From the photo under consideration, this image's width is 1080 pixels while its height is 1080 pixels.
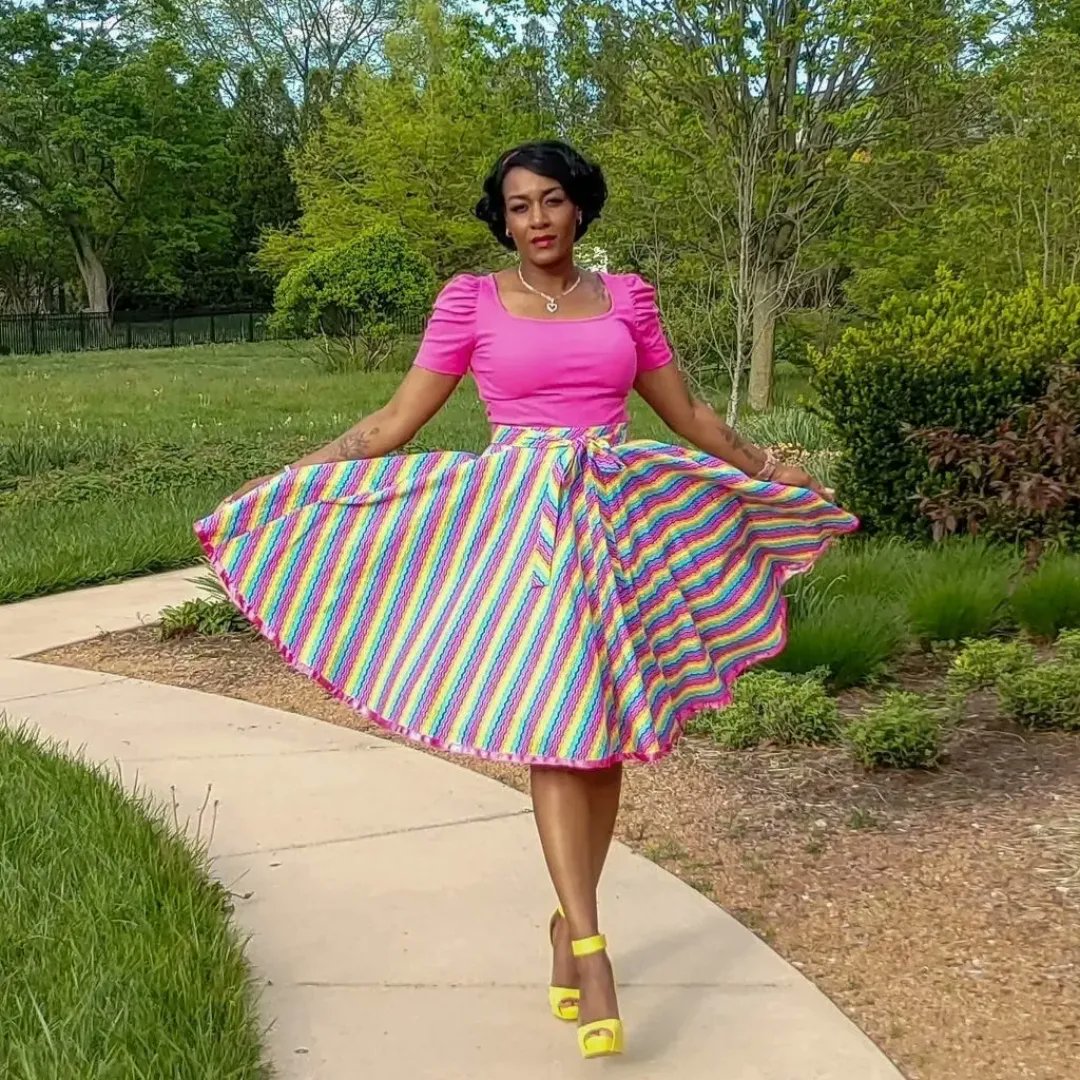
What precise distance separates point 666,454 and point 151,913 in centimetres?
149

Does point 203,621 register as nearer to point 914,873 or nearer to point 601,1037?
point 914,873

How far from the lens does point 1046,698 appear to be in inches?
187

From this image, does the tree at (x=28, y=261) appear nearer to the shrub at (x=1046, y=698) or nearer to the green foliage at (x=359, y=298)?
the green foliage at (x=359, y=298)

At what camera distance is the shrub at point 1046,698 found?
476 centimetres

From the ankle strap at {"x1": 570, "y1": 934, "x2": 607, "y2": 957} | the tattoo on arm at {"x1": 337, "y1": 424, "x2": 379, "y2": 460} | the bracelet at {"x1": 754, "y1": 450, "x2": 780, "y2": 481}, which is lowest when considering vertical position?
the ankle strap at {"x1": 570, "y1": 934, "x2": 607, "y2": 957}

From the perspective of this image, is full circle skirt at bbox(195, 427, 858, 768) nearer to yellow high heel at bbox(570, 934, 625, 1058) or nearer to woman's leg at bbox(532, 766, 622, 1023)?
woman's leg at bbox(532, 766, 622, 1023)

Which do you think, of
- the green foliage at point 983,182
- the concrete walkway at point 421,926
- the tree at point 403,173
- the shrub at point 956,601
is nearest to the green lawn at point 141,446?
the green foliage at point 983,182

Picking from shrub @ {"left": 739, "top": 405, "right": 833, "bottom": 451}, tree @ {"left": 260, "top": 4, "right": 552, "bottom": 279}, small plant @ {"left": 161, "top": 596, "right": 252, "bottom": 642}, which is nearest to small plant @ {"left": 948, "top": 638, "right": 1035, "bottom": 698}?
small plant @ {"left": 161, "top": 596, "right": 252, "bottom": 642}

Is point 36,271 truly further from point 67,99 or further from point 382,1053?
point 382,1053

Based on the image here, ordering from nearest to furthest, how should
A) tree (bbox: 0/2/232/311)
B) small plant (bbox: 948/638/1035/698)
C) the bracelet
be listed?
the bracelet, small plant (bbox: 948/638/1035/698), tree (bbox: 0/2/232/311)

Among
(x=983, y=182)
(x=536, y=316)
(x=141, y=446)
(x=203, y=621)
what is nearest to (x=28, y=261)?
(x=141, y=446)

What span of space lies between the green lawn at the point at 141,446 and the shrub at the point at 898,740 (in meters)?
4.57

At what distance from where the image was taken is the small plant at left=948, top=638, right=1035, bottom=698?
16.8ft

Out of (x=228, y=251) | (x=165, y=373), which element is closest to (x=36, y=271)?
(x=228, y=251)
